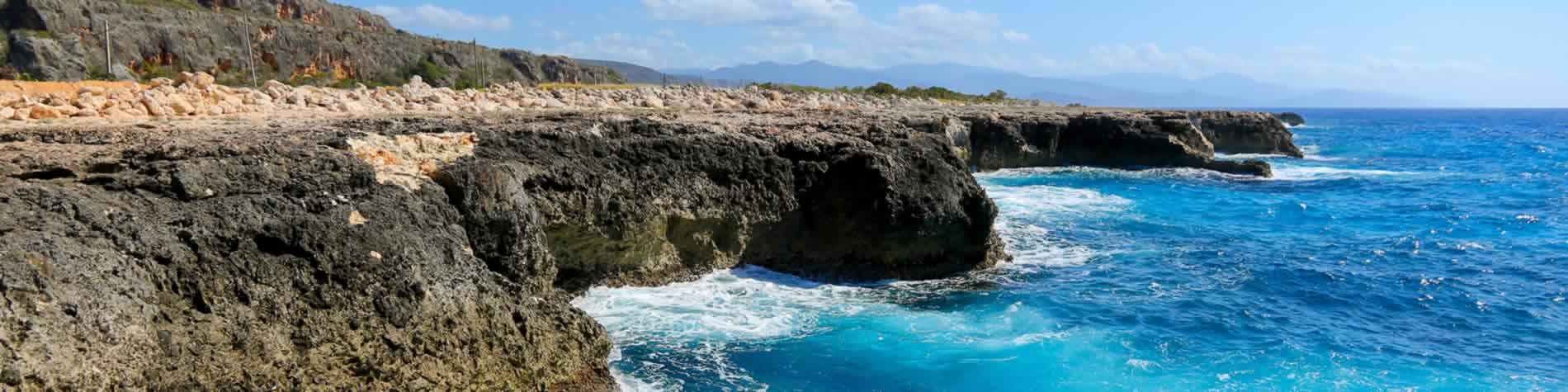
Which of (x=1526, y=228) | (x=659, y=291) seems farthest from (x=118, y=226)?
(x=1526, y=228)

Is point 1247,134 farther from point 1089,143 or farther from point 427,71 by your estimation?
point 427,71

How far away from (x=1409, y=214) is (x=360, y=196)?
27180 millimetres

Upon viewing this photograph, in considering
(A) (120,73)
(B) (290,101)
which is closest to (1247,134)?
(B) (290,101)

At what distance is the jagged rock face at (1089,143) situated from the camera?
123 feet

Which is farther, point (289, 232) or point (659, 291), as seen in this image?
point (659, 291)

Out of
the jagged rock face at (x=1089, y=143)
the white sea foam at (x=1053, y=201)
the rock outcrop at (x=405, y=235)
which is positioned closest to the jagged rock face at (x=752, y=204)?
the rock outcrop at (x=405, y=235)

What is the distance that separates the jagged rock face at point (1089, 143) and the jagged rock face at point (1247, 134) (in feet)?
38.8

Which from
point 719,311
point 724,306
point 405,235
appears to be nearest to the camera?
point 405,235

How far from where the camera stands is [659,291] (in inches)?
568

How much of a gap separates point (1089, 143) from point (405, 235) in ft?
116

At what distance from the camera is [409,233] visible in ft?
31.7

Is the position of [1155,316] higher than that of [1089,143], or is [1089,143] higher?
[1089,143]

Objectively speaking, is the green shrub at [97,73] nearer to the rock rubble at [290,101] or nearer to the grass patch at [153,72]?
the grass patch at [153,72]

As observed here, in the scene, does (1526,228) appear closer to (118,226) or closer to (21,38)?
(118,226)
